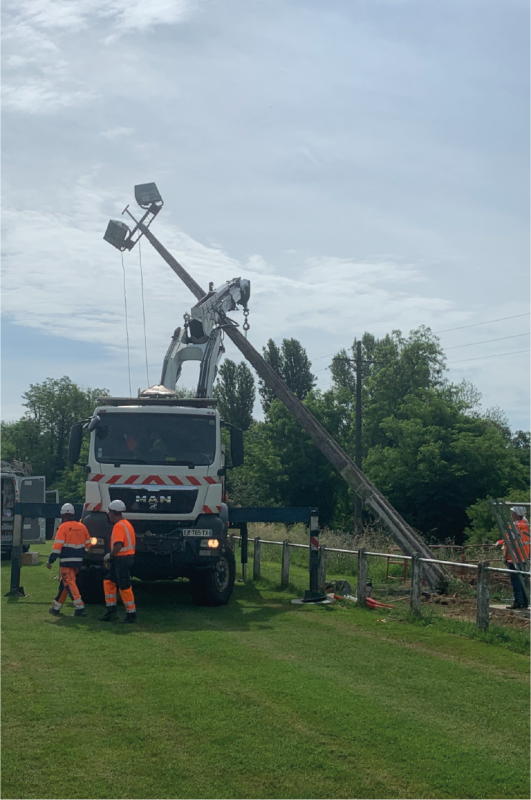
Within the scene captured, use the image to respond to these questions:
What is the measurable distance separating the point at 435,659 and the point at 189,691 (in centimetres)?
327

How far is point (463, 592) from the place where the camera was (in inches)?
674

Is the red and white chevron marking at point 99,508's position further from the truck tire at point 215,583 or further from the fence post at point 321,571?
the fence post at point 321,571

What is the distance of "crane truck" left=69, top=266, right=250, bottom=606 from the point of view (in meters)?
12.8

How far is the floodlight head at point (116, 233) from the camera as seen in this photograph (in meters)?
22.9

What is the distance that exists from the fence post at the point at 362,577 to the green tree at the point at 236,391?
53671 mm

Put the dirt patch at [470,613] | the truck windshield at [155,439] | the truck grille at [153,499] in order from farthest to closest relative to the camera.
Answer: the truck windshield at [155,439], the truck grille at [153,499], the dirt patch at [470,613]

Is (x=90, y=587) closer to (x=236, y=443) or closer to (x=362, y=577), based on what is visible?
(x=236, y=443)

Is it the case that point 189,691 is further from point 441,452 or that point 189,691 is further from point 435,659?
point 441,452

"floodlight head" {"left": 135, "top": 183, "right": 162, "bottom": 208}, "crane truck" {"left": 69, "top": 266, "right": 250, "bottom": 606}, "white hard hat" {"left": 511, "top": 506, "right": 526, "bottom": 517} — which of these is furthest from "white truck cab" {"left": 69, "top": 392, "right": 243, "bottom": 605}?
"floodlight head" {"left": 135, "top": 183, "right": 162, "bottom": 208}

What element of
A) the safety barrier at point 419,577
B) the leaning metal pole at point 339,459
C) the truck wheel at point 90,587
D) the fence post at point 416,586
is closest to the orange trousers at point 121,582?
the truck wheel at point 90,587

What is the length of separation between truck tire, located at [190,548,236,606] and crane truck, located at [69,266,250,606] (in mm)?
17

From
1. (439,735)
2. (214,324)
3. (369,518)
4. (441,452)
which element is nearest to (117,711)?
(439,735)

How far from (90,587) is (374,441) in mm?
44784

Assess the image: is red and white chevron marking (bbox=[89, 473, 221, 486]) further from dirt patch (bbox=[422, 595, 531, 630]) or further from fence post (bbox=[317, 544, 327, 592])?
dirt patch (bbox=[422, 595, 531, 630])
